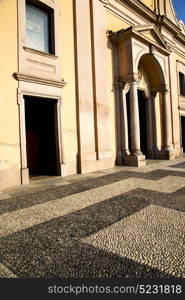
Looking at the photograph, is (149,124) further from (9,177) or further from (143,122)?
(9,177)

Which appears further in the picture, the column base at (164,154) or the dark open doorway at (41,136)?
the column base at (164,154)

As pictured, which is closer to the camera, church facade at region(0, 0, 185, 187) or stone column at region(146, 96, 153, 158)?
church facade at region(0, 0, 185, 187)

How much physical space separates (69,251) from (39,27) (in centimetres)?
813

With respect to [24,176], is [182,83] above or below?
A: above

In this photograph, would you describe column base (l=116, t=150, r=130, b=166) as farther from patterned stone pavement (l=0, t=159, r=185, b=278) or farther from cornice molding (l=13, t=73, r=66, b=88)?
patterned stone pavement (l=0, t=159, r=185, b=278)

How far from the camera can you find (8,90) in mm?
6469


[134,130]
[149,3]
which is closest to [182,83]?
[149,3]

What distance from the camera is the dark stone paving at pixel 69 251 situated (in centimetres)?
211

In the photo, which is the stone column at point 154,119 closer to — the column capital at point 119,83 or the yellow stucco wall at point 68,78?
the column capital at point 119,83

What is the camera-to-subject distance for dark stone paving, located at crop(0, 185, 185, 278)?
211 centimetres

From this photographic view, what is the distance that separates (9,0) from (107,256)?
7992 millimetres

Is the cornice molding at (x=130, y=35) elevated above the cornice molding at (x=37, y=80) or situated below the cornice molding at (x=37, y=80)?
above

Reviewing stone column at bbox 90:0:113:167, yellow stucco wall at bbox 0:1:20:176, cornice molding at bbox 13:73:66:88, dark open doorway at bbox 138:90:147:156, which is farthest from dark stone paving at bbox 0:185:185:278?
dark open doorway at bbox 138:90:147:156

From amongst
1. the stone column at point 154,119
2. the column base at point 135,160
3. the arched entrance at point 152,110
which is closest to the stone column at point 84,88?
the column base at point 135,160
